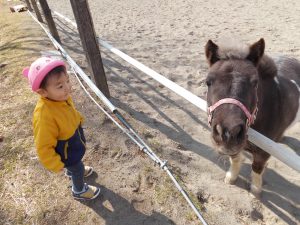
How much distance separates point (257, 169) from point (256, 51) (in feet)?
4.53

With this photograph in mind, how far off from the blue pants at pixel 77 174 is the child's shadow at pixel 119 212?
0.20m

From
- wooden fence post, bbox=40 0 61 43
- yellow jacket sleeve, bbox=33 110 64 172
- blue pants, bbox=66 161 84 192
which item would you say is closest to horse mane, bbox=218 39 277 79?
yellow jacket sleeve, bbox=33 110 64 172

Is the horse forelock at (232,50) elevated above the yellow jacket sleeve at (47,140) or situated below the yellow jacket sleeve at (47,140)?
above

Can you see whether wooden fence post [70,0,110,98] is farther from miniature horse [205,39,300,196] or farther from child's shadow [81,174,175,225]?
miniature horse [205,39,300,196]

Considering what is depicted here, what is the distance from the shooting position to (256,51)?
2.42 meters

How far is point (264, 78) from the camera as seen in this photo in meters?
2.80

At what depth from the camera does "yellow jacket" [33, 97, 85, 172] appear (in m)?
2.39

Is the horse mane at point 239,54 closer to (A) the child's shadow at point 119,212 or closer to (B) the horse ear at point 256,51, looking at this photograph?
(B) the horse ear at point 256,51

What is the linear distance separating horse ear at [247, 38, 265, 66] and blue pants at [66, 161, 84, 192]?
6.02ft

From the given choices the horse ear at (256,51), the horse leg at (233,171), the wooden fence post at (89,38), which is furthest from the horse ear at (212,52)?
the wooden fence post at (89,38)

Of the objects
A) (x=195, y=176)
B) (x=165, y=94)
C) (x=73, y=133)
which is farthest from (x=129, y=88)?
(x=73, y=133)

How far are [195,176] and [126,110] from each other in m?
1.70

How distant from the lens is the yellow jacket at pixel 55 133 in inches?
94.0

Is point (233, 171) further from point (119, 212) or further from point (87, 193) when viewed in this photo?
point (87, 193)
